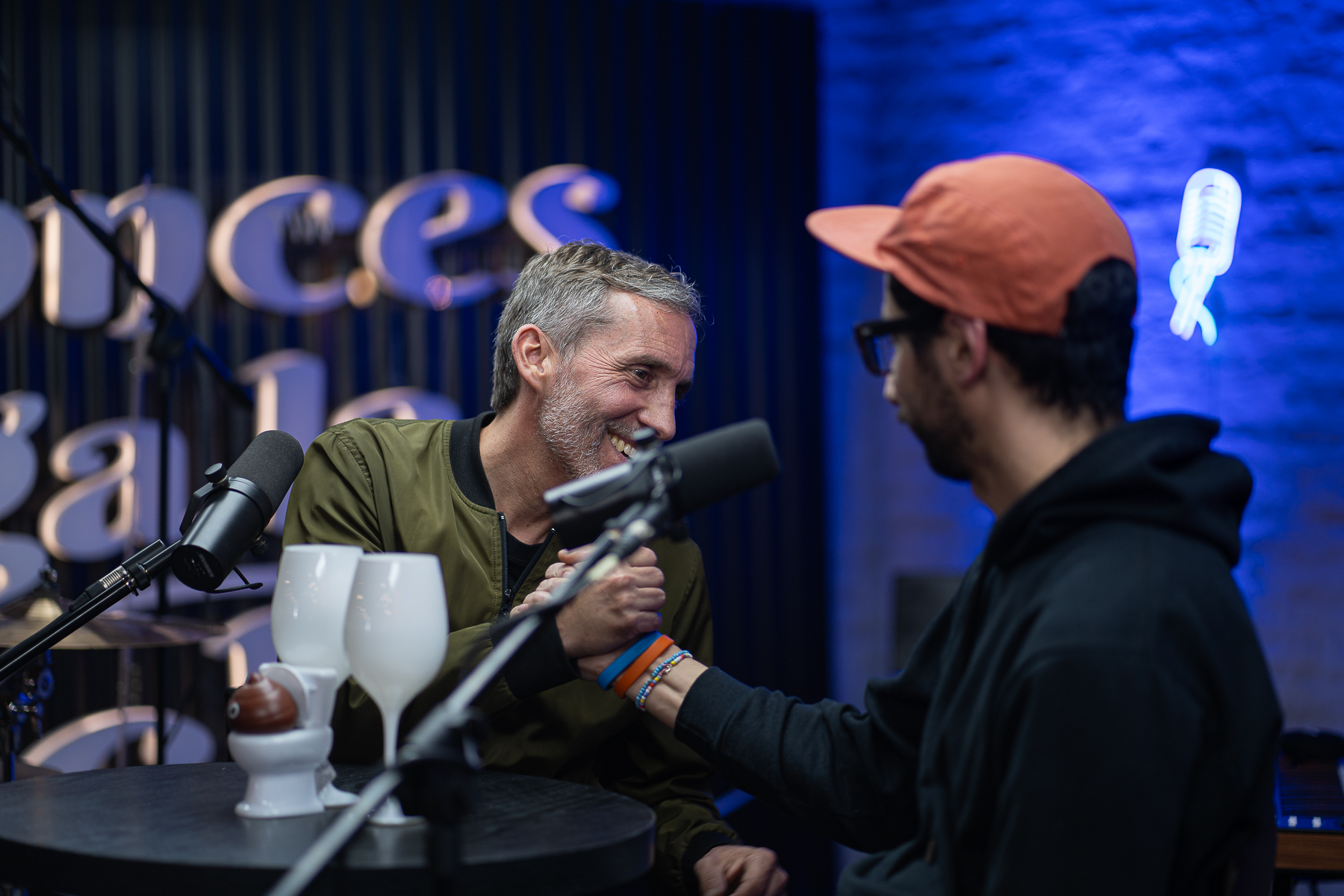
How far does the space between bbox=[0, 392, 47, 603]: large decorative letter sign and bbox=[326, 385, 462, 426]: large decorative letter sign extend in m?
0.85

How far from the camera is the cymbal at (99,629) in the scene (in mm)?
2156

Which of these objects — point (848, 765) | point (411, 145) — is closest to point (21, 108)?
point (411, 145)

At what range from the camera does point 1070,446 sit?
116cm

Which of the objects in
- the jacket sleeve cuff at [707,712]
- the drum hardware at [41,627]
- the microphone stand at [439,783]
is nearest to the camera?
the microphone stand at [439,783]

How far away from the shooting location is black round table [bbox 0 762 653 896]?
98 centimetres

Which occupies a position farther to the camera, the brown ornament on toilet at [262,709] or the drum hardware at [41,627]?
the drum hardware at [41,627]

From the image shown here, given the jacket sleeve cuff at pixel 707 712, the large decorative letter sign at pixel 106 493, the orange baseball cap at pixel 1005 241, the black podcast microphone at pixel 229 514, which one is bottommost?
the large decorative letter sign at pixel 106 493

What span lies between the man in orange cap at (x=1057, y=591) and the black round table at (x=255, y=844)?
0.95 feet

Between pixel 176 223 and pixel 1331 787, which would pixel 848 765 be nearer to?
pixel 1331 787

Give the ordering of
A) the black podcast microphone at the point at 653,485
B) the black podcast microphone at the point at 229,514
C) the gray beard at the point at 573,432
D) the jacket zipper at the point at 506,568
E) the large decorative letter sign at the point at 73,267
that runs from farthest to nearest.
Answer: the large decorative letter sign at the point at 73,267
the gray beard at the point at 573,432
the jacket zipper at the point at 506,568
the black podcast microphone at the point at 229,514
the black podcast microphone at the point at 653,485

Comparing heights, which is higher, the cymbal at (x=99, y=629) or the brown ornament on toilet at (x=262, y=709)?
the brown ornament on toilet at (x=262, y=709)

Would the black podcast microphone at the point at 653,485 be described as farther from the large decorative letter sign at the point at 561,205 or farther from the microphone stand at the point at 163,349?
the large decorative letter sign at the point at 561,205

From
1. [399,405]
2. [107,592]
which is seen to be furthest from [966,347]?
[399,405]

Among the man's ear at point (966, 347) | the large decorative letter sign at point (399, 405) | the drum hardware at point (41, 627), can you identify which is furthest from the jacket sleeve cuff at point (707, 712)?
the large decorative letter sign at point (399, 405)
